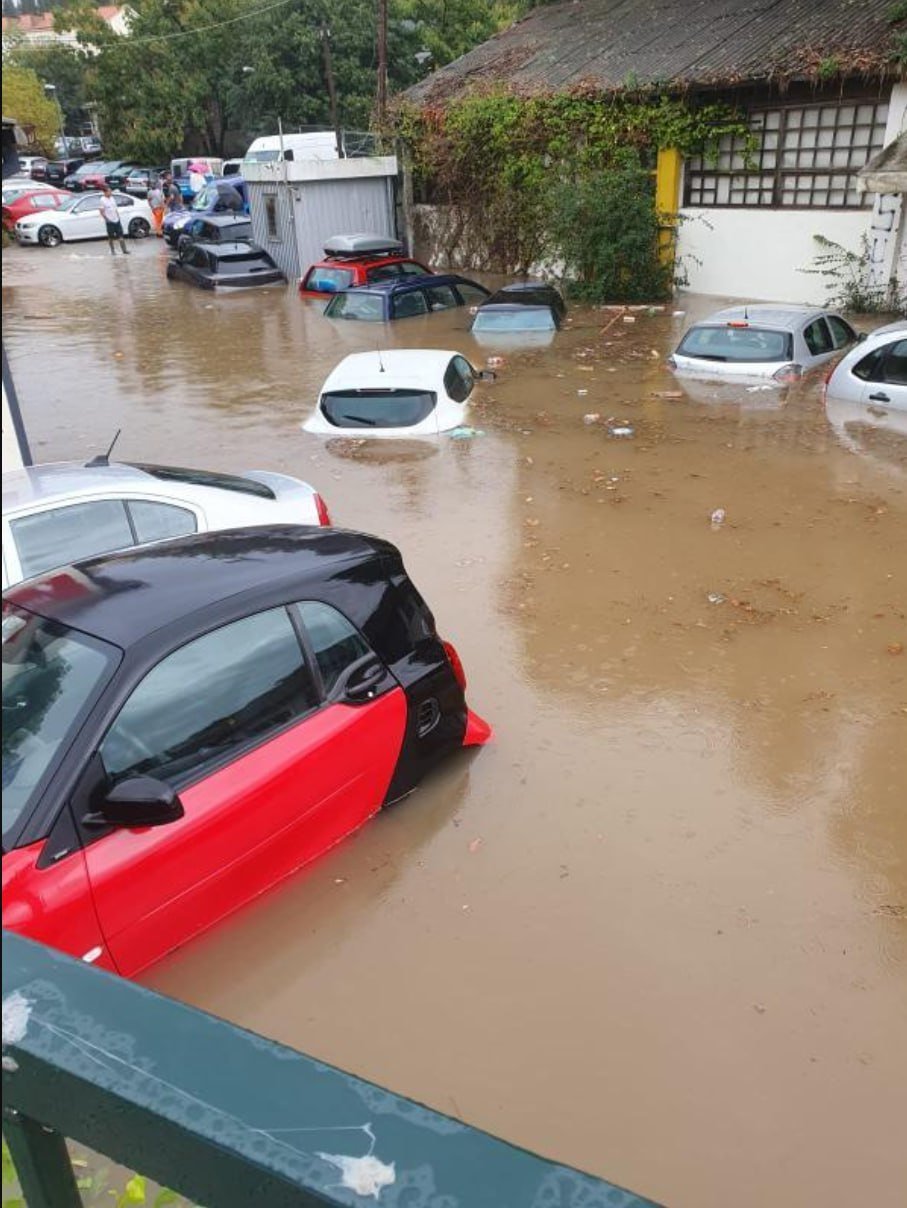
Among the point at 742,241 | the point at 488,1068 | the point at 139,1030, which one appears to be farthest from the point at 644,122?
the point at 139,1030

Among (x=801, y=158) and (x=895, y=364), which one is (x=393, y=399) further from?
(x=801, y=158)

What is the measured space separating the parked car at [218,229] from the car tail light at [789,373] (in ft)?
63.3

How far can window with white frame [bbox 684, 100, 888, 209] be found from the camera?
18219 millimetres

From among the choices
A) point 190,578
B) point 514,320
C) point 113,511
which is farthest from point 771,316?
point 190,578

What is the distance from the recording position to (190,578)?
4.36 metres

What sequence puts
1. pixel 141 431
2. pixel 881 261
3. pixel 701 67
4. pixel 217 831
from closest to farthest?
pixel 217 831 → pixel 141 431 → pixel 881 261 → pixel 701 67

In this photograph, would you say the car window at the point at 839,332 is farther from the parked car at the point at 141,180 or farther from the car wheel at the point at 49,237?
the parked car at the point at 141,180

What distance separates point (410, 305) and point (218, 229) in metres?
13.3

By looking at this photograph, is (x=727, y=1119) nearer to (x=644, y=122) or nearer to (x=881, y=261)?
(x=881, y=261)

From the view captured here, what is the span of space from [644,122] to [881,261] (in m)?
5.95

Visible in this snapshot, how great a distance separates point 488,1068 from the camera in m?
3.96

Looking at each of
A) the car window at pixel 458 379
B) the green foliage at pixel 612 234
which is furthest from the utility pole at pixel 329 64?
the car window at pixel 458 379

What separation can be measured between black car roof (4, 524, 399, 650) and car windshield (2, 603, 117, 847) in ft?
0.29

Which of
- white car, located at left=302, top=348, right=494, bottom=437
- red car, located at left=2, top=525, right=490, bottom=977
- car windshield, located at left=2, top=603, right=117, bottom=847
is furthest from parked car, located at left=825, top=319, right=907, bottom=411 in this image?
car windshield, located at left=2, top=603, right=117, bottom=847
